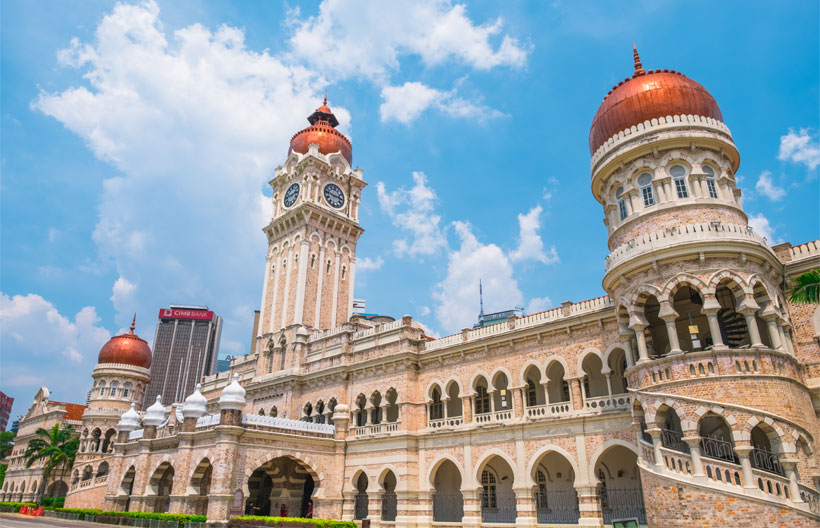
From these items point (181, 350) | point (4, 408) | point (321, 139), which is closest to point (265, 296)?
point (321, 139)

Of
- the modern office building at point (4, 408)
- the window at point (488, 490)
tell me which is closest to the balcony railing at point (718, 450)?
the window at point (488, 490)

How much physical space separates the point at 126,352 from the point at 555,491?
41.4 metres

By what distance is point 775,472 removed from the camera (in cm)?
1667

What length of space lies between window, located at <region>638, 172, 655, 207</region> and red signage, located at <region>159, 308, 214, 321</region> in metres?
135

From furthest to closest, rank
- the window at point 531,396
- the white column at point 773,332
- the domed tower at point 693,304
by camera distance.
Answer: the window at point 531,396 < the white column at point 773,332 < the domed tower at point 693,304

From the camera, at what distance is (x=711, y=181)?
66.3 ft

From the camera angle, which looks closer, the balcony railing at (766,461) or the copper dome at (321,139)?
the balcony railing at (766,461)

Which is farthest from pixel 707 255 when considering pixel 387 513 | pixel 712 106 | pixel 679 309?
pixel 387 513

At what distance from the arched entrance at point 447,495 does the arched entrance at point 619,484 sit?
6.94 meters

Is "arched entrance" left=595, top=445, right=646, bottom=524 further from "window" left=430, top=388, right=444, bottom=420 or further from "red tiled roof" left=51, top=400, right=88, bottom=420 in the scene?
"red tiled roof" left=51, top=400, right=88, bottom=420

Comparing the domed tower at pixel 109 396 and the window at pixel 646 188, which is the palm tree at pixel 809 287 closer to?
the window at pixel 646 188

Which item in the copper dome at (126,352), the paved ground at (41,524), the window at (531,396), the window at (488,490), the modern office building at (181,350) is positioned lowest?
the paved ground at (41,524)

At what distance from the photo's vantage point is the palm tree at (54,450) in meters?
46.6

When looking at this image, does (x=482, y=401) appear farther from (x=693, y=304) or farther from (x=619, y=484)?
(x=693, y=304)
